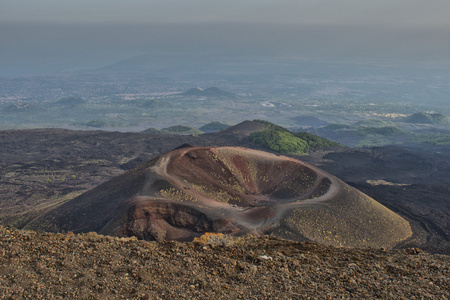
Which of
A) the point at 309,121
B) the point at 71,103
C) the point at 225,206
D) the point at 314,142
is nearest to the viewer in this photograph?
the point at 225,206

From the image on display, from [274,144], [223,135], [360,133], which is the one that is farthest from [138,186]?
[360,133]

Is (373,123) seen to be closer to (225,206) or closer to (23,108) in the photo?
(225,206)

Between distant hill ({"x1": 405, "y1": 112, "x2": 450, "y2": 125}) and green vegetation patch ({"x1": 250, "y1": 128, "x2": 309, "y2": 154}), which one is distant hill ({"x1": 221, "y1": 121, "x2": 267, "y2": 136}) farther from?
distant hill ({"x1": 405, "y1": 112, "x2": 450, "y2": 125})

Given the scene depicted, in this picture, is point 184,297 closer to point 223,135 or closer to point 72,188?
A: point 72,188

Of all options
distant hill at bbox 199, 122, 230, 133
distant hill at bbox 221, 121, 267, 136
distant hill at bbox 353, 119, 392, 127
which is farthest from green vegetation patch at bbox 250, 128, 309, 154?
distant hill at bbox 353, 119, 392, 127

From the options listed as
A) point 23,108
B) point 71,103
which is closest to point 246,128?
point 23,108

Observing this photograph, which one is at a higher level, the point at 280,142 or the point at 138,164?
the point at 280,142

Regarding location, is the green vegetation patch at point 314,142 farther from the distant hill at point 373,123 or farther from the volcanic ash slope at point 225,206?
the distant hill at point 373,123
